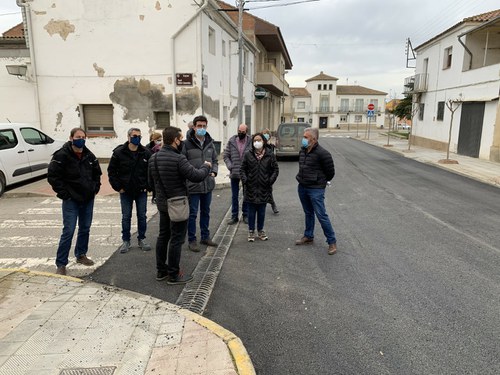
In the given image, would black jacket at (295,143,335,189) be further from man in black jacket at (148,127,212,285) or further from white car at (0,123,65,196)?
white car at (0,123,65,196)

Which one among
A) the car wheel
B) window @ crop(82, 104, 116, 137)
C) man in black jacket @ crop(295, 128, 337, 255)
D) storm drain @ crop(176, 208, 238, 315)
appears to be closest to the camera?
storm drain @ crop(176, 208, 238, 315)

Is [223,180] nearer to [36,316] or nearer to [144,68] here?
[144,68]

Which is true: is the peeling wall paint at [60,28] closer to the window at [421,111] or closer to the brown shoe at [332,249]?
the brown shoe at [332,249]

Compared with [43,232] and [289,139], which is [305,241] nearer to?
[43,232]

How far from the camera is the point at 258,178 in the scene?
5.99 metres

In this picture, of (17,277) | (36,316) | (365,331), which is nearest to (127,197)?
(17,277)

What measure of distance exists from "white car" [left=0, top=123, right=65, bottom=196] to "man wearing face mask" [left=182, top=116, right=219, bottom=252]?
20.2 feet

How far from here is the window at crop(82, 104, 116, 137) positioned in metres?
14.2

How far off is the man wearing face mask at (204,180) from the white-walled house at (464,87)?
50.0ft

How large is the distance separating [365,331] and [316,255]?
1.99 meters

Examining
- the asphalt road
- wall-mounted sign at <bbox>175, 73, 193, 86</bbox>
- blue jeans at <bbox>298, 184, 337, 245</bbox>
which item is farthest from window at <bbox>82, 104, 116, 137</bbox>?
blue jeans at <bbox>298, 184, 337, 245</bbox>

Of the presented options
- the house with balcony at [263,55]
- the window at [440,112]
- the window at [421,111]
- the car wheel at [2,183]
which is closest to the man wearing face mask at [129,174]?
the car wheel at [2,183]

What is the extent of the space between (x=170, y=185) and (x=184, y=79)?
9869 mm

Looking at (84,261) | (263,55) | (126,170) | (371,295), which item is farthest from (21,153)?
(263,55)
